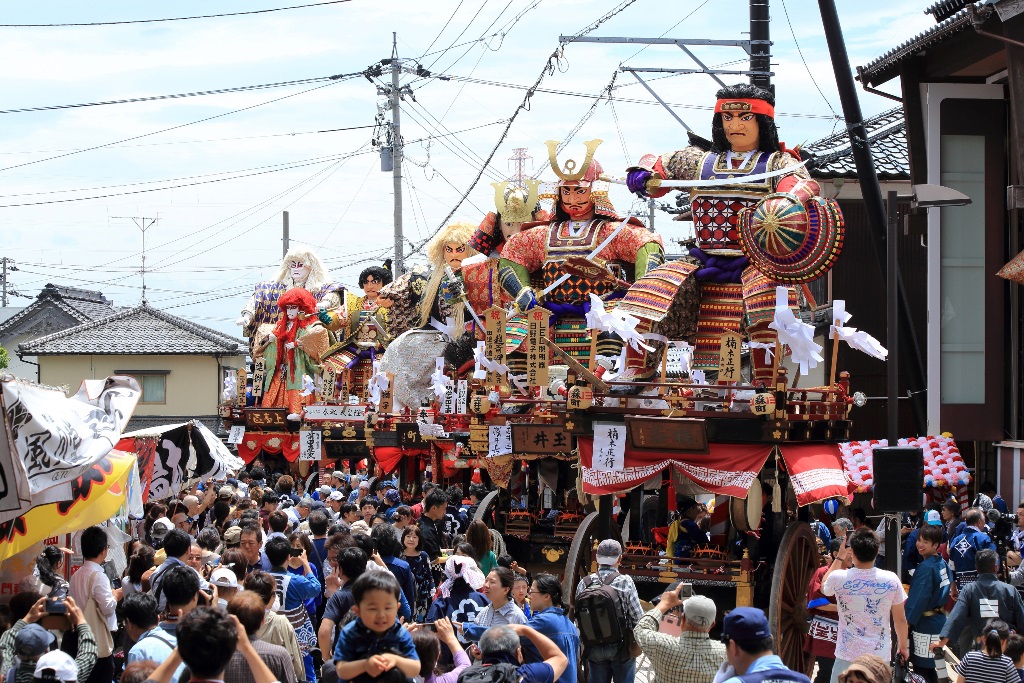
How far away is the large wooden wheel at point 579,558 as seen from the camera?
11.6 metres

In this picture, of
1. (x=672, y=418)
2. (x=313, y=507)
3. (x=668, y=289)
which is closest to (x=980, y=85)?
(x=668, y=289)

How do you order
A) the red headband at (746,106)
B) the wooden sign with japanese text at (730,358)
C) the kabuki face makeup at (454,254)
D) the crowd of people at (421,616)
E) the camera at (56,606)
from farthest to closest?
the kabuki face makeup at (454,254) < the red headband at (746,106) < the wooden sign with japanese text at (730,358) < the camera at (56,606) < the crowd of people at (421,616)

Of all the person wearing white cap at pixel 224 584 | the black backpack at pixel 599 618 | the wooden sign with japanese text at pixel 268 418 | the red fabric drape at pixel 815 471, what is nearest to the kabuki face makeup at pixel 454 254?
the wooden sign with japanese text at pixel 268 418

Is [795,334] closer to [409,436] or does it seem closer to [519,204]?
[519,204]

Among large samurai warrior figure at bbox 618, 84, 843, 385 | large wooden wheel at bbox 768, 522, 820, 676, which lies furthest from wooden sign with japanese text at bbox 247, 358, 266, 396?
large wooden wheel at bbox 768, 522, 820, 676

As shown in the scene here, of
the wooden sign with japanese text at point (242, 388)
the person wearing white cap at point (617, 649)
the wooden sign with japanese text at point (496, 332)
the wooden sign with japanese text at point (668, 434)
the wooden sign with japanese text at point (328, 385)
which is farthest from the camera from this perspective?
the wooden sign with japanese text at point (242, 388)

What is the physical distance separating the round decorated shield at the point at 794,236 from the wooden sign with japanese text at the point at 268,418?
16564 millimetres

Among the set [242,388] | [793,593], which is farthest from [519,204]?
[242,388]

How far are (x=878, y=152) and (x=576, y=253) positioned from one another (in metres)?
10.1

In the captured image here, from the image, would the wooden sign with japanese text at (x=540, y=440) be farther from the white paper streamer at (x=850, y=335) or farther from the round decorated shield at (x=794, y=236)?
the white paper streamer at (x=850, y=335)

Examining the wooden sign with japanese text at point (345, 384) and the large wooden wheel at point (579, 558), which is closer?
the large wooden wheel at point (579, 558)

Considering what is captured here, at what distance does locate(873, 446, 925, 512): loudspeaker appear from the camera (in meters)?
10.5

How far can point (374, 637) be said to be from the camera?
6.16 meters

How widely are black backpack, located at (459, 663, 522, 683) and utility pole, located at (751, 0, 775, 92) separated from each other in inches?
402
